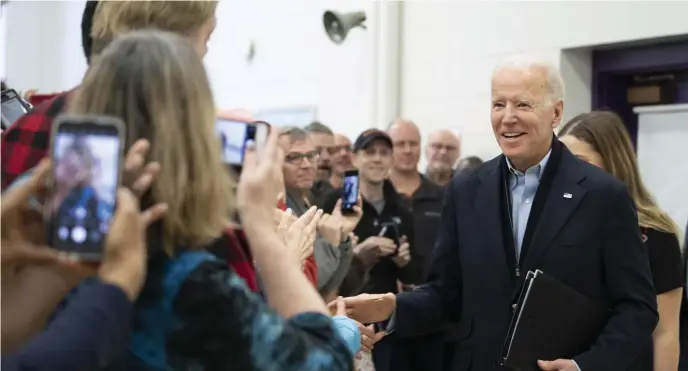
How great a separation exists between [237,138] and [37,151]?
0.27m

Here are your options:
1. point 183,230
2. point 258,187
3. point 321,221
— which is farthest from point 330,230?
point 183,230

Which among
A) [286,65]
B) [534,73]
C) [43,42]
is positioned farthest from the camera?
[43,42]

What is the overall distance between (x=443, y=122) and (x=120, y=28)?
447cm

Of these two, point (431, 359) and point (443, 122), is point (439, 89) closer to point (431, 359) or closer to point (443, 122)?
point (443, 122)

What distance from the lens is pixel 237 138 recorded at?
1087 mm

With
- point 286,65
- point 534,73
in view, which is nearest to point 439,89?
point 286,65

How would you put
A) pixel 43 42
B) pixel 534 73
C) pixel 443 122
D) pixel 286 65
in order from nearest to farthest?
pixel 534 73 → pixel 443 122 → pixel 286 65 → pixel 43 42

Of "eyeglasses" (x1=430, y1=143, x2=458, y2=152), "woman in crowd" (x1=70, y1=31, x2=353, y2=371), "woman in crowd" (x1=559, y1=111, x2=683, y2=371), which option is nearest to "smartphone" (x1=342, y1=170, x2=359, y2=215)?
"woman in crowd" (x1=559, y1=111, x2=683, y2=371)

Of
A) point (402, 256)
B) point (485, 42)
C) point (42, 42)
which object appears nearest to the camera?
point (402, 256)

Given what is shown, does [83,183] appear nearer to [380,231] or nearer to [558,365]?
[558,365]

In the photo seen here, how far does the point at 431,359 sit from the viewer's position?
9.80 ft

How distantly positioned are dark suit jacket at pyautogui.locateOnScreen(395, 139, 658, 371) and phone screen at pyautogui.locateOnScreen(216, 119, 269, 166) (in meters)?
1.07

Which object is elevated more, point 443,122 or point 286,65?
point 286,65

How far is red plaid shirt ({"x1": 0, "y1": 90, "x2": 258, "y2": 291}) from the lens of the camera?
107cm
